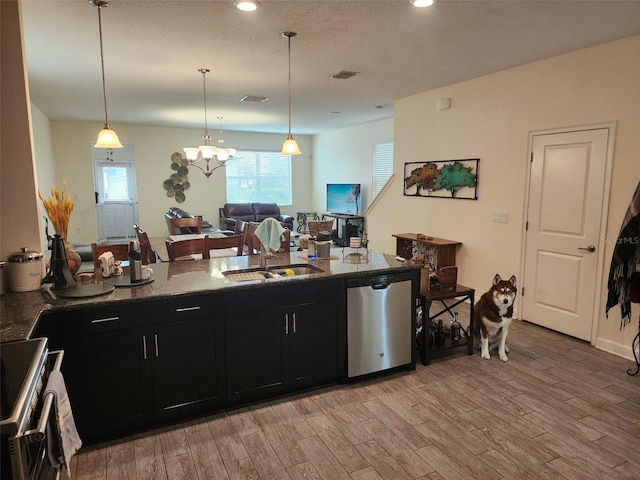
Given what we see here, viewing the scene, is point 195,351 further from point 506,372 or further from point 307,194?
point 307,194

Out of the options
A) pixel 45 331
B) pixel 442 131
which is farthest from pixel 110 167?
pixel 45 331

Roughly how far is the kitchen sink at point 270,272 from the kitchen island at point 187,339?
0.24 feet

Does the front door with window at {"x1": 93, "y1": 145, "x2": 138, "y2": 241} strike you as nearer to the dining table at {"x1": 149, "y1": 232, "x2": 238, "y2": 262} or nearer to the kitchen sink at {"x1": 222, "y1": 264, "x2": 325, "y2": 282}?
the dining table at {"x1": 149, "y1": 232, "x2": 238, "y2": 262}

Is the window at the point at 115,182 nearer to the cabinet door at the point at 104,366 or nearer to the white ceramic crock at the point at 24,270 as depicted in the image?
the white ceramic crock at the point at 24,270

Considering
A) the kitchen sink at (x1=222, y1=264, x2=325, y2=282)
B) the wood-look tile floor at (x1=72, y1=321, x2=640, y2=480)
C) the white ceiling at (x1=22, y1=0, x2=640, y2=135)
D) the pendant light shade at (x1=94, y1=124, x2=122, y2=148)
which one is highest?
the white ceiling at (x1=22, y1=0, x2=640, y2=135)

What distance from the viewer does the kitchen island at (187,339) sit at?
224 centimetres

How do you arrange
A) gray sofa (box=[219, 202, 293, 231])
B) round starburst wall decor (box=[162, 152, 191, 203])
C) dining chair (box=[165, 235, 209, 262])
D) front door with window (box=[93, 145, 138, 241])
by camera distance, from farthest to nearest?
gray sofa (box=[219, 202, 293, 231])
round starburst wall decor (box=[162, 152, 191, 203])
front door with window (box=[93, 145, 138, 241])
dining chair (box=[165, 235, 209, 262])

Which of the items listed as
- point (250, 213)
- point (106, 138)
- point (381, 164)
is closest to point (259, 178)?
point (250, 213)

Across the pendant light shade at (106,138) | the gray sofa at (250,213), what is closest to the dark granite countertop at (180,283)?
the pendant light shade at (106,138)

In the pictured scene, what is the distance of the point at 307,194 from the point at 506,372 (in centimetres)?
871

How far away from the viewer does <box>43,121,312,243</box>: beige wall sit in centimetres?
888

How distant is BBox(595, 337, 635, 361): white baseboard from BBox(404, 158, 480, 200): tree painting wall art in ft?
6.55

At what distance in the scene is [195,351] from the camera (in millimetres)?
2535

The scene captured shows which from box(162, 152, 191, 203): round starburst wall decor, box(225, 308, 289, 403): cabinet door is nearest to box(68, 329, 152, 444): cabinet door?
box(225, 308, 289, 403): cabinet door
